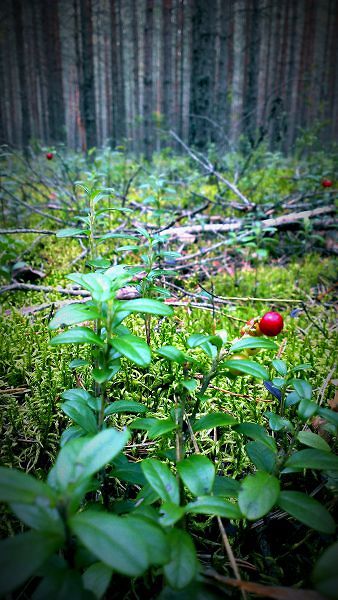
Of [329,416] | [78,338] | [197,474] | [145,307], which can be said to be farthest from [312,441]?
[78,338]

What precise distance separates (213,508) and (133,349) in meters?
0.38

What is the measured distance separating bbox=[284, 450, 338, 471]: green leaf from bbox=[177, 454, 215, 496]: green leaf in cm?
20

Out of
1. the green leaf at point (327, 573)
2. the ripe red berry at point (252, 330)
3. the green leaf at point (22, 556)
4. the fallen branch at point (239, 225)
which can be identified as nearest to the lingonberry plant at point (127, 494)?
the green leaf at point (22, 556)

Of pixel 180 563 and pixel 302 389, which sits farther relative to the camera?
pixel 302 389

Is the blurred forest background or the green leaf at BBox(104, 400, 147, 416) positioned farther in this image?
the blurred forest background

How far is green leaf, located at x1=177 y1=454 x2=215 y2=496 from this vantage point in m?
0.74

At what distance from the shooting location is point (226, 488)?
855 millimetres

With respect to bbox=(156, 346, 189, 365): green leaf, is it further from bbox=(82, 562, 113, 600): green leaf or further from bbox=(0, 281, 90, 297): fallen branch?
bbox=(0, 281, 90, 297): fallen branch

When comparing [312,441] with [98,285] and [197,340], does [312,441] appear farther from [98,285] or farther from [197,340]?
[98,285]

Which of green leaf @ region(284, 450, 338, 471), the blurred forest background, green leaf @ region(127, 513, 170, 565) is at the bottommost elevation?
green leaf @ region(284, 450, 338, 471)

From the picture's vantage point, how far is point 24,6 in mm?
20531

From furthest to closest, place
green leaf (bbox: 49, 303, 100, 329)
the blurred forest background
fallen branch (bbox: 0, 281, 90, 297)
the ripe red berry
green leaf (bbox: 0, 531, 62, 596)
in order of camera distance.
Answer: the blurred forest background → fallen branch (bbox: 0, 281, 90, 297) → the ripe red berry → green leaf (bbox: 49, 303, 100, 329) → green leaf (bbox: 0, 531, 62, 596)

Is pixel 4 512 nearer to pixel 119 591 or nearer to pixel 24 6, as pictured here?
pixel 119 591

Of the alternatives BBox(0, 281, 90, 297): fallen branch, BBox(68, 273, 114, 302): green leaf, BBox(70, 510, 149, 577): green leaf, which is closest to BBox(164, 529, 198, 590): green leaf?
BBox(70, 510, 149, 577): green leaf
